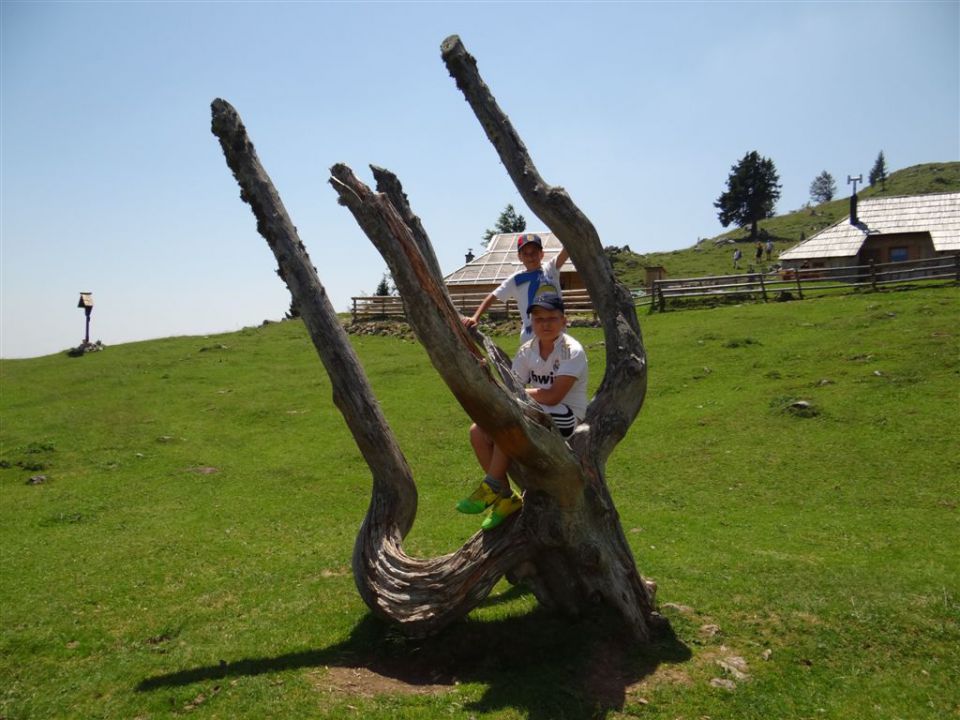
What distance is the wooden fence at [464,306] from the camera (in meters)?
32.0

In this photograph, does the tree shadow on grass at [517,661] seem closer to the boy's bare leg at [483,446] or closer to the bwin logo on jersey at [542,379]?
the boy's bare leg at [483,446]

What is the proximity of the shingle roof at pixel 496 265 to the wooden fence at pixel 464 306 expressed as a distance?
1404 millimetres

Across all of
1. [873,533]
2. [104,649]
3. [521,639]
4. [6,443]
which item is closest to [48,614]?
[104,649]

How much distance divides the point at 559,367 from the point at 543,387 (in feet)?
0.91

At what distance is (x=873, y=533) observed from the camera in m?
10.0

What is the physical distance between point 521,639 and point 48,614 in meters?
5.24

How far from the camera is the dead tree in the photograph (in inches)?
231

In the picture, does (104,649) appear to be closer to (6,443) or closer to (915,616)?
(915,616)

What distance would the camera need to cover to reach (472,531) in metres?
11.0

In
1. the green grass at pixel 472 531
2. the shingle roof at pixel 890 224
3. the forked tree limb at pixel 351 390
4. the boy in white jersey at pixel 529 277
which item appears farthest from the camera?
the shingle roof at pixel 890 224

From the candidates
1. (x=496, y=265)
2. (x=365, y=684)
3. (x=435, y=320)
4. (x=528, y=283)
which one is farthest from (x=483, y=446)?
(x=496, y=265)

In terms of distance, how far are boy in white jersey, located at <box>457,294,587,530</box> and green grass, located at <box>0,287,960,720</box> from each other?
1.33 metres

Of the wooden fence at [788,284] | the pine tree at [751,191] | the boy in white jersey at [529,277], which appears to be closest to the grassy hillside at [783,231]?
the pine tree at [751,191]

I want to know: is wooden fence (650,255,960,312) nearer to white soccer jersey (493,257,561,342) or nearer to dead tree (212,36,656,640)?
white soccer jersey (493,257,561,342)
